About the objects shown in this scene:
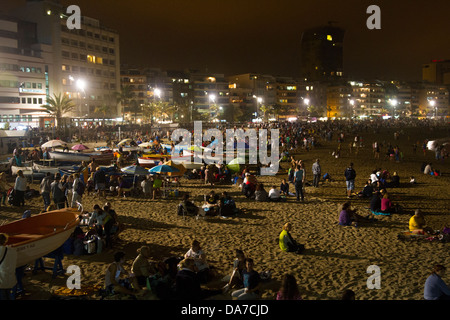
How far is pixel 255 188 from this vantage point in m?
16.0

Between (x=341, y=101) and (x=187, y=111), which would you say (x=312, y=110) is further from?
(x=187, y=111)

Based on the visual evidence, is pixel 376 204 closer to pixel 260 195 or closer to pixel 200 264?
pixel 260 195

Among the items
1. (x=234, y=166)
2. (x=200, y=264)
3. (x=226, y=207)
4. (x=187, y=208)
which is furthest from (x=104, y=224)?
(x=234, y=166)

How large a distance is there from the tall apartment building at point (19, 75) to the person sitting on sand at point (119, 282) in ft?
171

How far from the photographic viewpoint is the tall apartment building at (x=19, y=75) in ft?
189

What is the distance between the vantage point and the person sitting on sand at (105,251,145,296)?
6.82m

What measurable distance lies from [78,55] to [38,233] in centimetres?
7306

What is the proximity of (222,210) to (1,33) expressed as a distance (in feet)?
203

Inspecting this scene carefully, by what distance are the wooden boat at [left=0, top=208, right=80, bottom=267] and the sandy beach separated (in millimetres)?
671

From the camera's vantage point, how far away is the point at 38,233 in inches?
362

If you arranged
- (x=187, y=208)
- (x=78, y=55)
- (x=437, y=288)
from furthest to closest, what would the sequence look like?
1. (x=78, y=55)
2. (x=187, y=208)
3. (x=437, y=288)

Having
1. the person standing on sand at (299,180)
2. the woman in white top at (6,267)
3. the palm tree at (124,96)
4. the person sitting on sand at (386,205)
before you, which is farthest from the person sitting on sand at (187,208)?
the palm tree at (124,96)

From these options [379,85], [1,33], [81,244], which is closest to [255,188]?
[81,244]

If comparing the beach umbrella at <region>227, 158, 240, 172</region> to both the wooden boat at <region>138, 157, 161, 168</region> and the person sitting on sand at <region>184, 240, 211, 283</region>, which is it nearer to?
the wooden boat at <region>138, 157, 161, 168</region>
